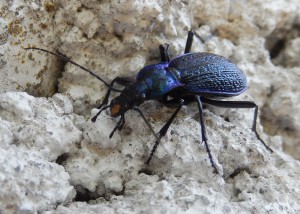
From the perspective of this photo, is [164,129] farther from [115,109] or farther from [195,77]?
[195,77]

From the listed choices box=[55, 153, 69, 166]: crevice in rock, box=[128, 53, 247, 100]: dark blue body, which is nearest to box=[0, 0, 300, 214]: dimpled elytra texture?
box=[55, 153, 69, 166]: crevice in rock

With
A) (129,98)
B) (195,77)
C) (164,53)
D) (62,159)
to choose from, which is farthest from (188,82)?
(62,159)

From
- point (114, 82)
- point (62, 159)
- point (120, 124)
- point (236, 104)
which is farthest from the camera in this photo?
point (236, 104)

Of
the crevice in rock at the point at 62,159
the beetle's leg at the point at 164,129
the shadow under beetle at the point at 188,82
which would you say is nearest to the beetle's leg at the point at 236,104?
the shadow under beetle at the point at 188,82

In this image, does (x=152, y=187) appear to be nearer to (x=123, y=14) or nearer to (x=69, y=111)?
(x=69, y=111)

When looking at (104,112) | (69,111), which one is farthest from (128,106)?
(69,111)

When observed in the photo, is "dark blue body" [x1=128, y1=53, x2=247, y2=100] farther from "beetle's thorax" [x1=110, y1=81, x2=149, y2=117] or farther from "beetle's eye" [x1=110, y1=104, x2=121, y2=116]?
"beetle's eye" [x1=110, y1=104, x2=121, y2=116]

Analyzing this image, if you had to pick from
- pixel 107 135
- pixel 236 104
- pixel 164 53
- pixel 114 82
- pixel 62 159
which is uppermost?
pixel 164 53
